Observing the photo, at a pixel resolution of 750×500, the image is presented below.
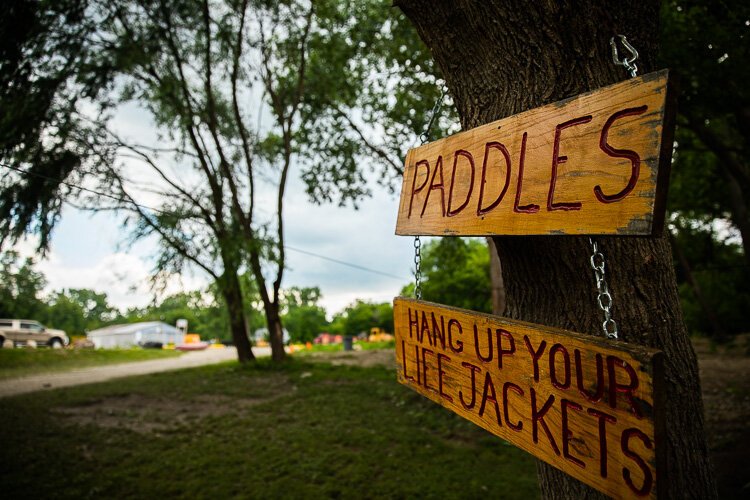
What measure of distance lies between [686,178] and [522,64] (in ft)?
49.0

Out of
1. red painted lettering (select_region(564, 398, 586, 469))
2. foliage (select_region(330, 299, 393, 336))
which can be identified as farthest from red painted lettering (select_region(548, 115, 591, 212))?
foliage (select_region(330, 299, 393, 336))

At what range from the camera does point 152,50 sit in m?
10.1

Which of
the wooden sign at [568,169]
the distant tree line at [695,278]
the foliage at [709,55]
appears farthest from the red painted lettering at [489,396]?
the distant tree line at [695,278]

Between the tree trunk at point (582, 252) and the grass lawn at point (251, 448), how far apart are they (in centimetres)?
283

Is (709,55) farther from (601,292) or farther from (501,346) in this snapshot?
(501,346)

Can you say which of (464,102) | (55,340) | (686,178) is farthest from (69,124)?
(55,340)

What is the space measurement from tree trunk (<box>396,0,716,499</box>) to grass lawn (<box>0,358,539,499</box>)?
283 cm

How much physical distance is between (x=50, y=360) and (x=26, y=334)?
10.1 m

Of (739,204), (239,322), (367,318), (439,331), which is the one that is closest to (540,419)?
(439,331)

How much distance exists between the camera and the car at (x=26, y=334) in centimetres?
2093

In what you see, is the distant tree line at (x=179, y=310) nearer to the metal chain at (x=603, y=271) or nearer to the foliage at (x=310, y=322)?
the foliage at (x=310, y=322)

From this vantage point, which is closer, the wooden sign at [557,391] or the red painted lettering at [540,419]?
the wooden sign at [557,391]

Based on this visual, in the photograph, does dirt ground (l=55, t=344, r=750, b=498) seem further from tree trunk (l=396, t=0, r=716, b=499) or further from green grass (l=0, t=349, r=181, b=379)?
green grass (l=0, t=349, r=181, b=379)

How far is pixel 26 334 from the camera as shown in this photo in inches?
861
